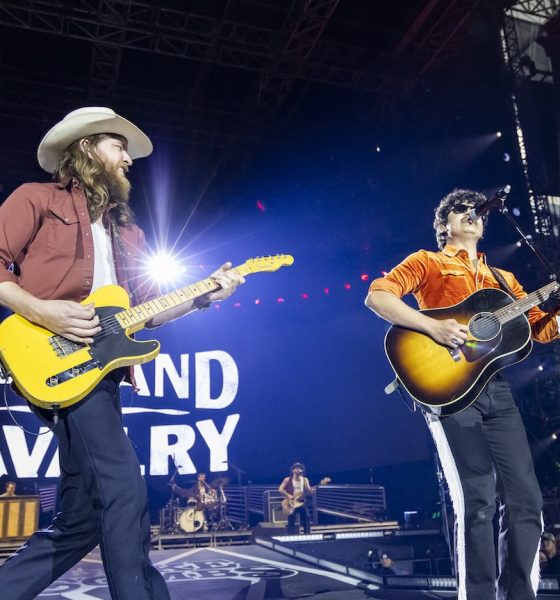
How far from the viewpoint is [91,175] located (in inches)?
120

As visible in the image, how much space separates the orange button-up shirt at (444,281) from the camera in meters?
3.71

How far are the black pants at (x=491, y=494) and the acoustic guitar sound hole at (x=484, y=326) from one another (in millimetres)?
278

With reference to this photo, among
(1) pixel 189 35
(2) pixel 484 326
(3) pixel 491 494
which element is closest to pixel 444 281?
(2) pixel 484 326

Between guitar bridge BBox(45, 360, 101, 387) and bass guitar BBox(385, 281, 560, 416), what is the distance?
65.3 inches

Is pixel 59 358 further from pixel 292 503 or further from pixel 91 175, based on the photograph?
pixel 292 503

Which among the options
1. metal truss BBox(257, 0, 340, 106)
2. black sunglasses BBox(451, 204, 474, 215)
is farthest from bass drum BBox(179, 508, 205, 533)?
black sunglasses BBox(451, 204, 474, 215)

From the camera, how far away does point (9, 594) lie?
95.8 inches

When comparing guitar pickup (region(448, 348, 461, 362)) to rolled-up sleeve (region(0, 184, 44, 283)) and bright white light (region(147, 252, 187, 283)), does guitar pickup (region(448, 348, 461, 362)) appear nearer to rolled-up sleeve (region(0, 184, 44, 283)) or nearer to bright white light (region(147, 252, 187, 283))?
rolled-up sleeve (region(0, 184, 44, 283))

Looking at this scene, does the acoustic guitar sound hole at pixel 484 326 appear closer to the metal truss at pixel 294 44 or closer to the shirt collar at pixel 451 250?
the shirt collar at pixel 451 250

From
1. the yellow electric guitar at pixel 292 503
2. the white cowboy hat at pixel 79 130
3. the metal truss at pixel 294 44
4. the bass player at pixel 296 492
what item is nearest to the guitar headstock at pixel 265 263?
the white cowboy hat at pixel 79 130

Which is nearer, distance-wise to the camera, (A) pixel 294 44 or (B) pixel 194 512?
(A) pixel 294 44

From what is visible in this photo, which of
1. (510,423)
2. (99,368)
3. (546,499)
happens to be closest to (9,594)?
(99,368)

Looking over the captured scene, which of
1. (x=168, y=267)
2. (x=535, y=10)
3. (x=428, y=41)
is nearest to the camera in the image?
(x=428, y=41)

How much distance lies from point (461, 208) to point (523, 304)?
0.80m
